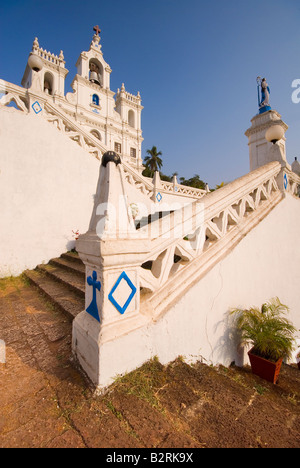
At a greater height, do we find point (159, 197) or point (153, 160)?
point (153, 160)

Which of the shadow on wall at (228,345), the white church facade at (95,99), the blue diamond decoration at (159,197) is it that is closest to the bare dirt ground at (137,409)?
the shadow on wall at (228,345)

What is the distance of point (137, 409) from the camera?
4.87 ft

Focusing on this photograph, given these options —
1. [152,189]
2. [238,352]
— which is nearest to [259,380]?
[238,352]

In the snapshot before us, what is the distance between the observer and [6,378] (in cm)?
186

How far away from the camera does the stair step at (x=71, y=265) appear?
4469mm

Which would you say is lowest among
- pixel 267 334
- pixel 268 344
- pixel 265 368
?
pixel 265 368

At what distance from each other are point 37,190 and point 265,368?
6.70 metres

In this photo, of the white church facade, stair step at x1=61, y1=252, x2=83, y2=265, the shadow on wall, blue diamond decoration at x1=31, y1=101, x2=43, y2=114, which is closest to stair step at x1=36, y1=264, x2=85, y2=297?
stair step at x1=61, y1=252, x2=83, y2=265

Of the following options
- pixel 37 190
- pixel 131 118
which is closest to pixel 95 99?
pixel 131 118

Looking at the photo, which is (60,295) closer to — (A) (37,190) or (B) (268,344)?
(B) (268,344)

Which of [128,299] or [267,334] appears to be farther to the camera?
[267,334]
